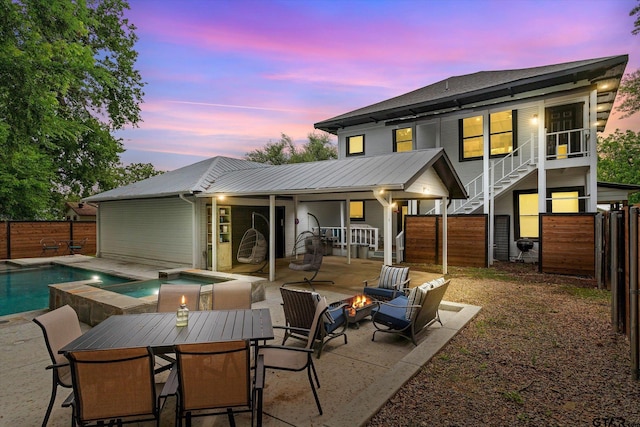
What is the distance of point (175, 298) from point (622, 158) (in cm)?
3228

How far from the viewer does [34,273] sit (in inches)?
464

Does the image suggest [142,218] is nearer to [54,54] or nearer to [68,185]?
[54,54]

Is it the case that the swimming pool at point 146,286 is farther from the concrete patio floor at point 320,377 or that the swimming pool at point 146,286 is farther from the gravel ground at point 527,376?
the gravel ground at point 527,376

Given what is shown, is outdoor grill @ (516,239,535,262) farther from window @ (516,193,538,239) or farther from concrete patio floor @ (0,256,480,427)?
concrete patio floor @ (0,256,480,427)

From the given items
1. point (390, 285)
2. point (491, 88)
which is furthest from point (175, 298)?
point (491, 88)

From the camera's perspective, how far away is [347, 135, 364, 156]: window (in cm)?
1578

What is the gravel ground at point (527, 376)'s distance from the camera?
9.69ft

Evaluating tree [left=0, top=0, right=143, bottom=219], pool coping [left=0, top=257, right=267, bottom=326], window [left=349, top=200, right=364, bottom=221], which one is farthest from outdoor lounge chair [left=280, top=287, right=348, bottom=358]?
window [left=349, top=200, right=364, bottom=221]

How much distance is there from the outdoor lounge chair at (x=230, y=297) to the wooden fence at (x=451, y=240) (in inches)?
348

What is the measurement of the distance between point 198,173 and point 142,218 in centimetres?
289

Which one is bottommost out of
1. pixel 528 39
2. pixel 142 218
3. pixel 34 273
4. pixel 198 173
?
pixel 34 273

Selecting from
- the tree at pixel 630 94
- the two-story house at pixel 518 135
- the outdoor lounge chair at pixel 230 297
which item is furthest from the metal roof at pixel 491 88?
the outdoor lounge chair at pixel 230 297

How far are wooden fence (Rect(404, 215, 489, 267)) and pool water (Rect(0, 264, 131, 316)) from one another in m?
9.38

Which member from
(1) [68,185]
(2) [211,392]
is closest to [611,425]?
(2) [211,392]
